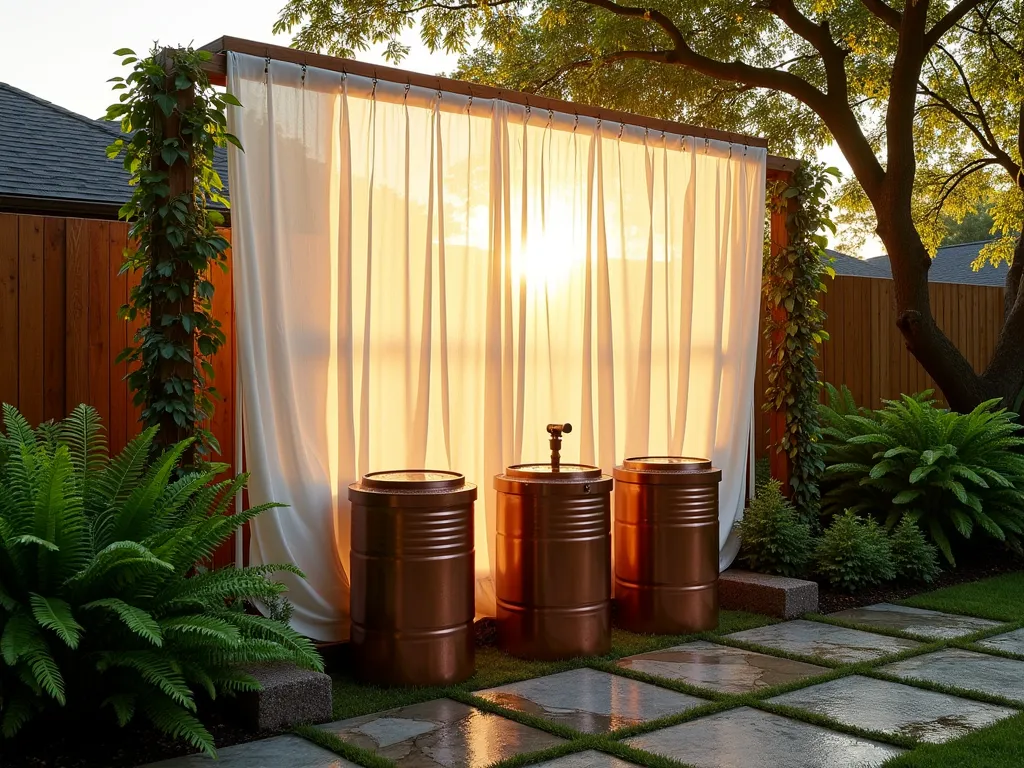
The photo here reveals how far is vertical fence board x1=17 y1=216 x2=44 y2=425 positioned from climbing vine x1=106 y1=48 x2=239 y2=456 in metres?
0.45

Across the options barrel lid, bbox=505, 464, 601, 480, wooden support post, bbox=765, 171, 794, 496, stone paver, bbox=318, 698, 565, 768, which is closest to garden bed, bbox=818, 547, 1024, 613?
wooden support post, bbox=765, 171, 794, 496

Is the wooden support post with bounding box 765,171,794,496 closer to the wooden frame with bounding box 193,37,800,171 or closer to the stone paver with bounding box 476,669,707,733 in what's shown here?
the wooden frame with bounding box 193,37,800,171

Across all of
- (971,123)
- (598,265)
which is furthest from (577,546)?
(971,123)

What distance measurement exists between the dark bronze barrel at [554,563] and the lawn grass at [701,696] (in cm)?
11

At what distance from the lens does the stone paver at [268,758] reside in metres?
3.47

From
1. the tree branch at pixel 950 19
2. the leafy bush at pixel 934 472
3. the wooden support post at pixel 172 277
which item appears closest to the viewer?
the wooden support post at pixel 172 277

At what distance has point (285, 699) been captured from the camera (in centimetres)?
387

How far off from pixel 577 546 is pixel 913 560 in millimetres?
2899

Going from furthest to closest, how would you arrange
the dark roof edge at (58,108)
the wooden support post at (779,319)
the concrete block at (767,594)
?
the dark roof edge at (58,108), the wooden support post at (779,319), the concrete block at (767,594)

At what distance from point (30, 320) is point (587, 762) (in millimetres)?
3038

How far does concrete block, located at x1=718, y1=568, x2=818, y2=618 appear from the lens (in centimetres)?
584

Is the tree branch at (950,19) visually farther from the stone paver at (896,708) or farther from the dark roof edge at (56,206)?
the dark roof edge at (56,206)

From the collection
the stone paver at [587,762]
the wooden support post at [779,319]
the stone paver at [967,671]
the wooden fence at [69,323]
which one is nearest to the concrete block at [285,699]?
the stone paver at [587,762]

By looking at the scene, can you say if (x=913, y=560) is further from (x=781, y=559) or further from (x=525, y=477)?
(x=525, y=477)
